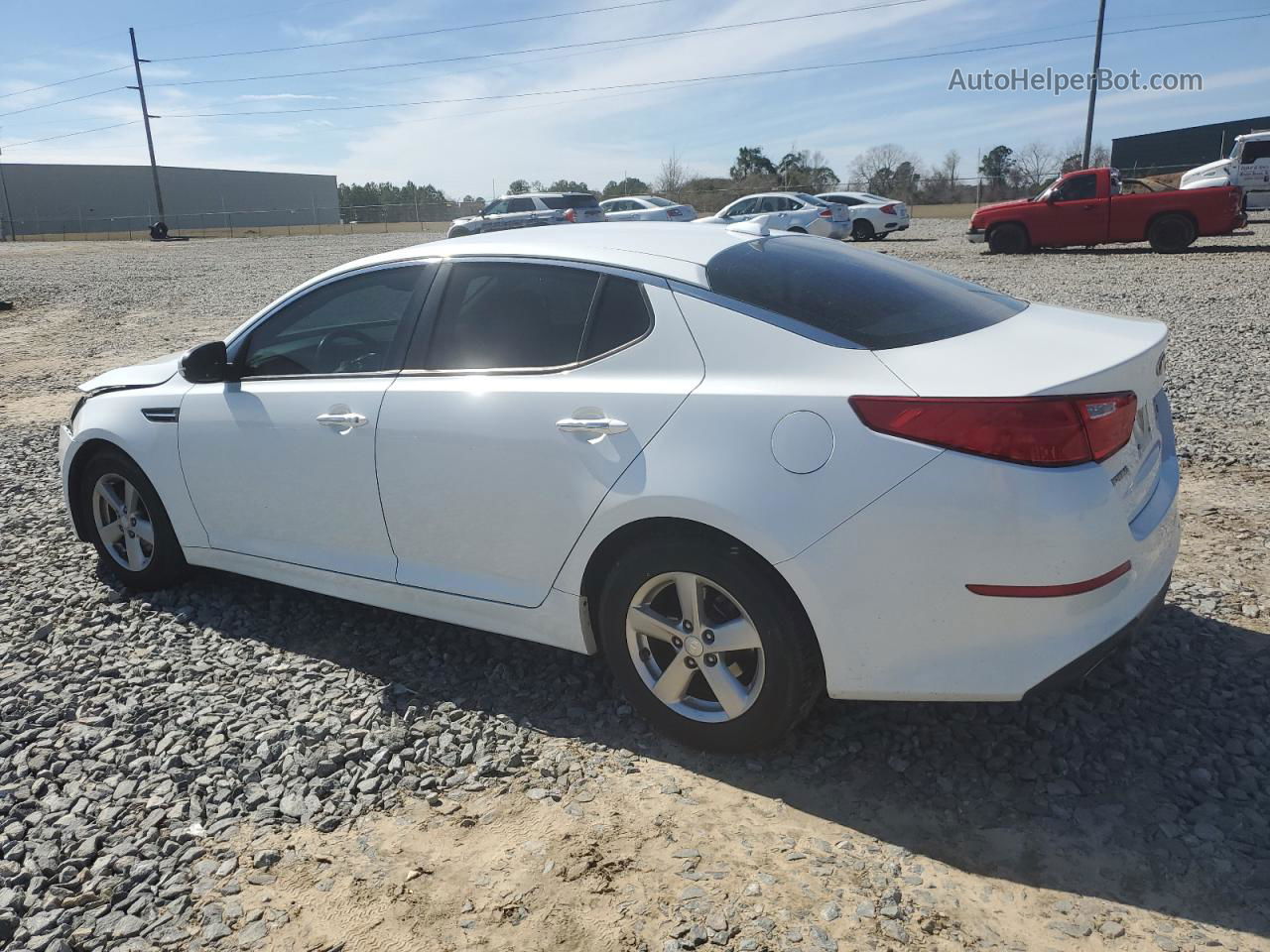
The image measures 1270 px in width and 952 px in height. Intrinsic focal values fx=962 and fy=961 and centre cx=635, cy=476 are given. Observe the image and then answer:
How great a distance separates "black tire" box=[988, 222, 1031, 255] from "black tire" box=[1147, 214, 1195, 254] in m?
2.43

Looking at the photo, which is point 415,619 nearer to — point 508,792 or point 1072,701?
point 508,792

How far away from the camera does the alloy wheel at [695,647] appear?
9.61ft

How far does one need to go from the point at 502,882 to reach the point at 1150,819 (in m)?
1.82

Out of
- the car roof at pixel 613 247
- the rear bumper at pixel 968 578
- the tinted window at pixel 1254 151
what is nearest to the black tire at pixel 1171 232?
the tinted window at pixel 1254 151

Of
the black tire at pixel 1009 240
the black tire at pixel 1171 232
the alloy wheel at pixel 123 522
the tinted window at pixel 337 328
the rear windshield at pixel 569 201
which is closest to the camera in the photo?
the tinted window at pixel 337 328

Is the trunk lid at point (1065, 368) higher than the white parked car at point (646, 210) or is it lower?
lower

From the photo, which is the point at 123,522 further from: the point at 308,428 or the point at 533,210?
the point at 533,210

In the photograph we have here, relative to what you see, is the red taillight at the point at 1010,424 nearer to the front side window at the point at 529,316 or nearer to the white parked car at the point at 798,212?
the front side window at the point at 529,316

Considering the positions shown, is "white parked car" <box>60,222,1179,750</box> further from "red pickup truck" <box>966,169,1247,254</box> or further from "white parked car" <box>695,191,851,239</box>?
"white parked car" <box>695,191,851,239</box>

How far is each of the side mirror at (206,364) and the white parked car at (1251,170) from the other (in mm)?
28299

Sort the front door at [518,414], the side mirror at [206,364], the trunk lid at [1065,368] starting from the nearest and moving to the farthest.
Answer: the trunk lid at [1065,368], the front door at [518,414], the side mirror at [206,364]

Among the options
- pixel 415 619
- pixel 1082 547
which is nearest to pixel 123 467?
pixel 415 619

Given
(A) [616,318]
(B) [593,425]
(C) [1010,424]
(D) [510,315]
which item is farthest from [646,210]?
(C) [1010,424]

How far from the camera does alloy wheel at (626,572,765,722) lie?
2930 millimetres
